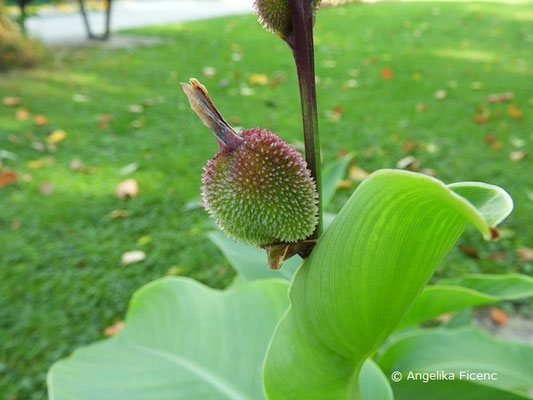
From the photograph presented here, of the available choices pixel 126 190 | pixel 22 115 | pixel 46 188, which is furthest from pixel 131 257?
pixel 22 115

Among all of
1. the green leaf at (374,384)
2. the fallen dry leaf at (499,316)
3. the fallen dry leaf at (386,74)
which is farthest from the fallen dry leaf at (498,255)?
the fallen dry leaf at (386,74)

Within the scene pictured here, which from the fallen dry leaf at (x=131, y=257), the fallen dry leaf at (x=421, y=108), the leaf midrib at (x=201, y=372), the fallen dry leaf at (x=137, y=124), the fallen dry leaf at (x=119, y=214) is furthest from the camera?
the fallen dry leaf at (x=421, y=108)

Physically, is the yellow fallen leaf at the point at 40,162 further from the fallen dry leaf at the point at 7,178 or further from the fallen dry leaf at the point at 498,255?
the fallen dry leaf at the point at 498,255

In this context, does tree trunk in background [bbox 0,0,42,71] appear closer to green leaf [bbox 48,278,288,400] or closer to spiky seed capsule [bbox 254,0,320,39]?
green leaf [bbox 48,278,288,400]

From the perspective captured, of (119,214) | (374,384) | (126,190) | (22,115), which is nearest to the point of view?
(374,384)

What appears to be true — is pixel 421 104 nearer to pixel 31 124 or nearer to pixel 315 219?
pixel 31 124

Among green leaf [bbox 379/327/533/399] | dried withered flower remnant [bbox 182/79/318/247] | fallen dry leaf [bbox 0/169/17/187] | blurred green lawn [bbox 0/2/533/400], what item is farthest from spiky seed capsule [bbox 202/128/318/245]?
fallen dry leaf [bbox 0/169/17/187]

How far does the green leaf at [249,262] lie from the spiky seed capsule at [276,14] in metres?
0.72

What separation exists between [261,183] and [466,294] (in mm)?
657

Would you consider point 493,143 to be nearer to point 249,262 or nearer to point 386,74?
point 386,74

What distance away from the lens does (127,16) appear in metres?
8.72

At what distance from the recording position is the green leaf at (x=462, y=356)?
1.01m

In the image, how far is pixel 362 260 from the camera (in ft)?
1.43

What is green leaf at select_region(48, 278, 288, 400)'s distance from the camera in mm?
905
